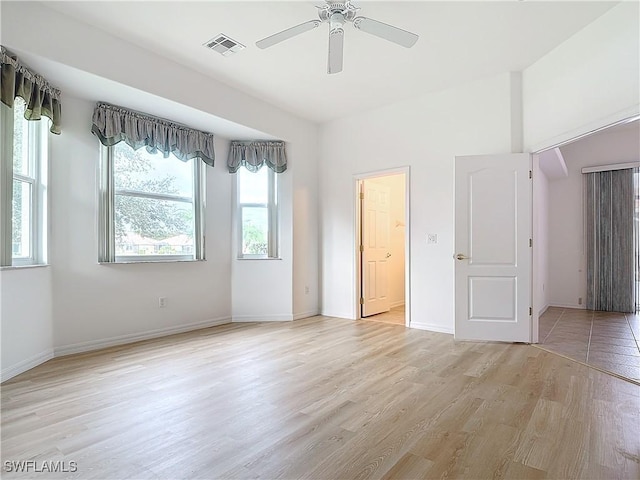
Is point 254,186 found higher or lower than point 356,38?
lower

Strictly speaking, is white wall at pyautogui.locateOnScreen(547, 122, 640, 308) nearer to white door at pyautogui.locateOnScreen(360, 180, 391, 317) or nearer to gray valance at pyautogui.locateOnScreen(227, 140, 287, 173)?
white door at pyautogui.locateOnScreen(360, 180, 391, 317)

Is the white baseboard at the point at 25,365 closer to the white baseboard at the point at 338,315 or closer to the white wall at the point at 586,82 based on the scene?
the white baseboard at the point at 338,315

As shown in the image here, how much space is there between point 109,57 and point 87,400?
289 cm

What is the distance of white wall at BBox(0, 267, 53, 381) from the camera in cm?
294

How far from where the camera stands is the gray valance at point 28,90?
279 cm

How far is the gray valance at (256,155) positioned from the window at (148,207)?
1.74ft

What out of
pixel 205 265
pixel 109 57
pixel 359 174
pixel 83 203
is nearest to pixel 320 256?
pixel 359 174

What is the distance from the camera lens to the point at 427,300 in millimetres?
4738

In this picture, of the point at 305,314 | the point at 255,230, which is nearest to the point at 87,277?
the point at 255,230

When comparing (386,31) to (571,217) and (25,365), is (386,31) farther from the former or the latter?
(571,217)

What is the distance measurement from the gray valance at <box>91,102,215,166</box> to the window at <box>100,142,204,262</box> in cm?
15

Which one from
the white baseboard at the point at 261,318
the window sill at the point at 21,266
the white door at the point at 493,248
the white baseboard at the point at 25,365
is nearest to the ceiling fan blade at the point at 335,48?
the white door at the point at 493,248

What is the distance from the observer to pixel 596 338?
4.31 metres
